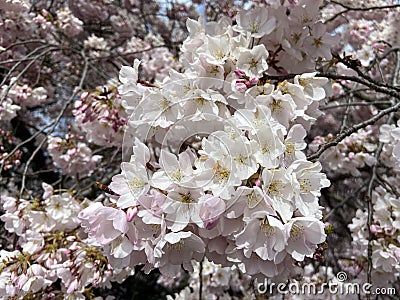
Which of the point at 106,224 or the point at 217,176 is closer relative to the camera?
the point at 217,176

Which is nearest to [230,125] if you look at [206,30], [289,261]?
[289,261]

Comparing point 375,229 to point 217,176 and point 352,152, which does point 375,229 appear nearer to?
point 352,152

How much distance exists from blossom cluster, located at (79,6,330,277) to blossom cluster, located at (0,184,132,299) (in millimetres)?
560

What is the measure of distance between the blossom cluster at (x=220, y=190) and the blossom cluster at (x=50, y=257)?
22.0 inches

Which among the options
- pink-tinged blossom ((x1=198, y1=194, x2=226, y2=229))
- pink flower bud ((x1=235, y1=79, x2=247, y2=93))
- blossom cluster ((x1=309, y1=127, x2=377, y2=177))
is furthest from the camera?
blossom cluster ((x1=309, y1=127, x2=377, y2=177))

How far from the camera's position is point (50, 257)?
1991 mm

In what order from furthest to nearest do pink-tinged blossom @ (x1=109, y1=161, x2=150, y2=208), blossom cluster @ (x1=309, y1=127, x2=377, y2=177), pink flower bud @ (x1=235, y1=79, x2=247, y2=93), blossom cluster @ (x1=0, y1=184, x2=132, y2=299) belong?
1. blossom cluster @ (x1=309, y1=127, x2=377, y2=177)
2. blossom cluster @ (x1=0, y1=184, x2=132, y2=299)
3. pink flower bud @ (x1=235, y1=79, x2=247, y2=93)
4. pink-tinged blossom @ (x1=109, y1=161, x2=150, y2=208)

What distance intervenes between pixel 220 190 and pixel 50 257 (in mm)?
1188

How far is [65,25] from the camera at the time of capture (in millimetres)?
4516

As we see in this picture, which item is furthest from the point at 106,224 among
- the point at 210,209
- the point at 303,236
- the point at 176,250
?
the point at 303,236

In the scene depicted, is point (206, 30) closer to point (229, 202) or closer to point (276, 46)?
point (276, 46)

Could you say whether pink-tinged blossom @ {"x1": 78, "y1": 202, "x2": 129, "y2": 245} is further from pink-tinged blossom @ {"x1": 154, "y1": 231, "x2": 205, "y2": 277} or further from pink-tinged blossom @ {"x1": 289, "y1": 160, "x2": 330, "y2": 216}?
pink-tinged blossom @ {"x1": 289, "y1": 160, "x2": 330, "y2": 216}

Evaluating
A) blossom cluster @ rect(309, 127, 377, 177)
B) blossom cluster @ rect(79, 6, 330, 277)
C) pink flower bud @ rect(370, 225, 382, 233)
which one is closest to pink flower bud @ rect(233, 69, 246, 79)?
blossom cluster @ rect(79, 6, 330, 277)

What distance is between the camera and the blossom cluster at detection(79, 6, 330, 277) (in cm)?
118
